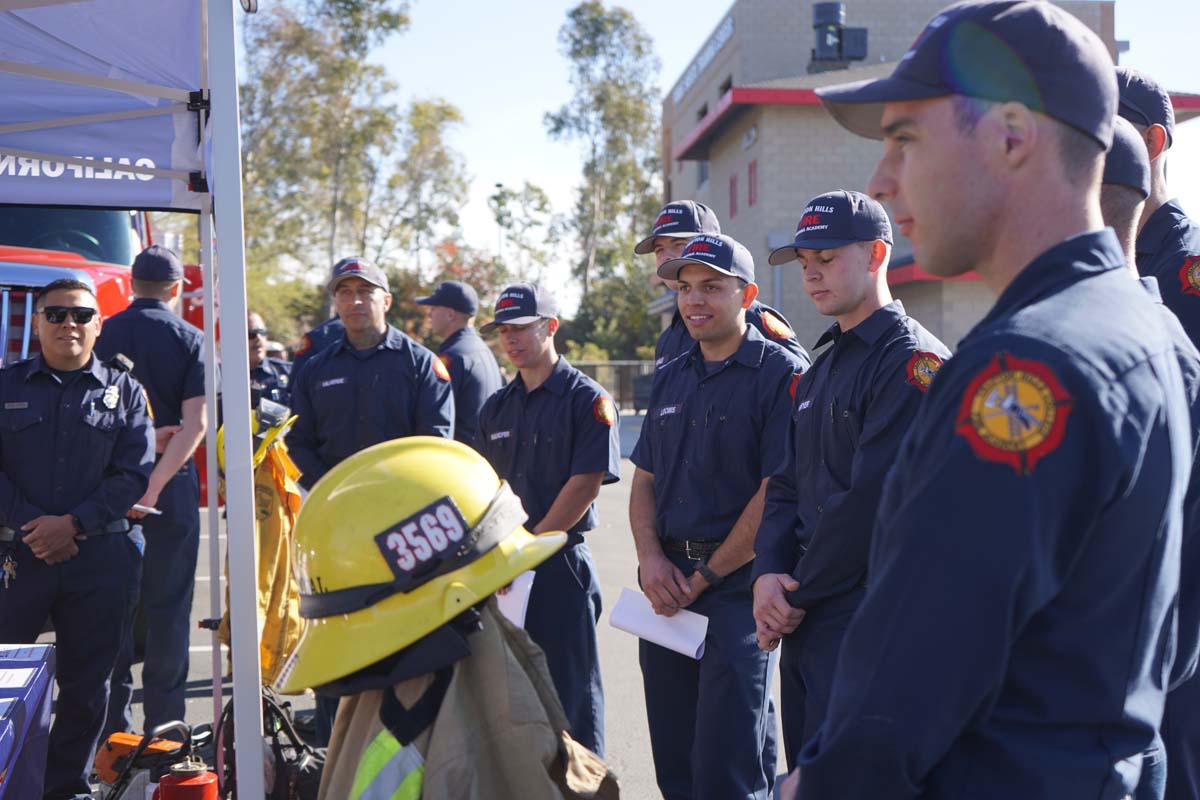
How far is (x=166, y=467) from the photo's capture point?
5703mm

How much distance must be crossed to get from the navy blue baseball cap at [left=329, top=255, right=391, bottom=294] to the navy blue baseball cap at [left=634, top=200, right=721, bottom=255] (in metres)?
1.56

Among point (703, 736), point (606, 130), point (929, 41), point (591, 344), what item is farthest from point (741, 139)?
point (929, 41)

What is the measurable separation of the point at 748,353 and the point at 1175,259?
163 centimetres

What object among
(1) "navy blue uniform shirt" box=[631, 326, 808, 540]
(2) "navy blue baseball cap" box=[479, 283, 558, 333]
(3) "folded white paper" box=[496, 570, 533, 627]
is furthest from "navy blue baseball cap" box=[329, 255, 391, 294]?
(3) "folded white paper" box=[496, 570, 533, 627]

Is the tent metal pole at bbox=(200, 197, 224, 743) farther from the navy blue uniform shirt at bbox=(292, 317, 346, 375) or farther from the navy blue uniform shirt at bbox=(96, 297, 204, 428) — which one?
the navy blue uniform shirt at bbox=(292, 317, 346, 375)

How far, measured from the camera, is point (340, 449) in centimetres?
579

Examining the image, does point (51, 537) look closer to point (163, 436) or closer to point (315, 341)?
point (163, 436)

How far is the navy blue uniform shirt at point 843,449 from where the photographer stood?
10.1ft

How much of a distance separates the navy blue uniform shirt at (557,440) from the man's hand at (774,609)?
1511 millimetres

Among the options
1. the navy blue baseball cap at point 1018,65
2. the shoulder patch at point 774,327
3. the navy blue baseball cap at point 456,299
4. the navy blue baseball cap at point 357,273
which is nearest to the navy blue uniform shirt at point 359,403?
the navy blue baseball cap at point 357,273

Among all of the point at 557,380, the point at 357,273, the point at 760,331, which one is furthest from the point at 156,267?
the point at 760,331

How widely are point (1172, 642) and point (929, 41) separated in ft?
2.95

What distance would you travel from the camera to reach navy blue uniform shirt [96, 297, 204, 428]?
5.97m

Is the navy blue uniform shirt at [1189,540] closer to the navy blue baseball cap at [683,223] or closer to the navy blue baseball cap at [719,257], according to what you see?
the navy blue baseball cap at [719,257]
